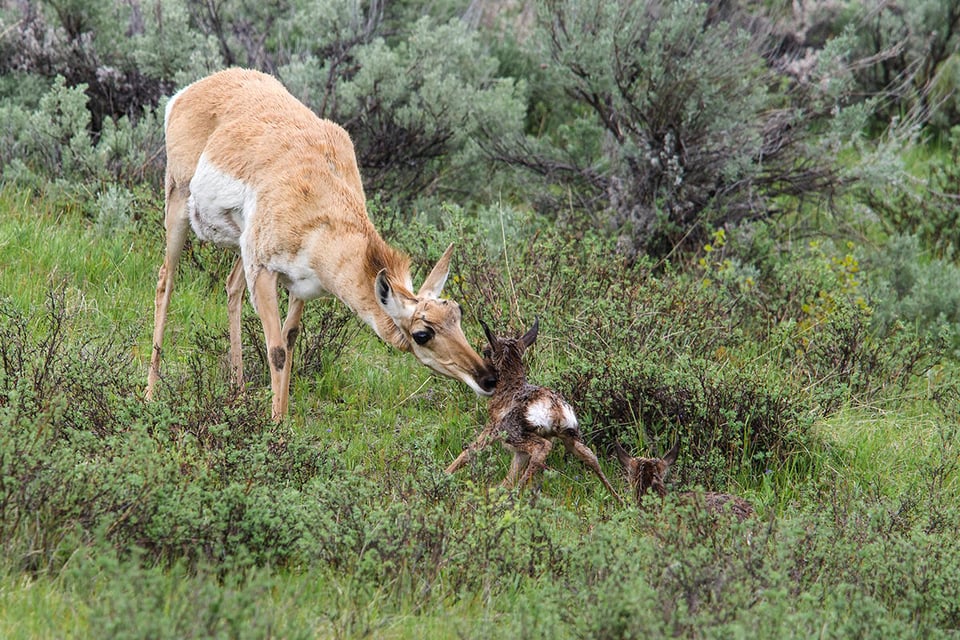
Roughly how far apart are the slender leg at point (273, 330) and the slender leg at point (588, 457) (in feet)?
5.34

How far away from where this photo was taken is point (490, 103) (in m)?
10.5

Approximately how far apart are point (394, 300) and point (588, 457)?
132 cm

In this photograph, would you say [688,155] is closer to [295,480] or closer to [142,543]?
[295,480]

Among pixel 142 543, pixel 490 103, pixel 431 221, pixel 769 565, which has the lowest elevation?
pixel 431 221

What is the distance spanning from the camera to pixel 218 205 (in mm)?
7070

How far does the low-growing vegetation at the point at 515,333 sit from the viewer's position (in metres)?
4.70

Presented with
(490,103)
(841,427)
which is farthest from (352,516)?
(490,103)

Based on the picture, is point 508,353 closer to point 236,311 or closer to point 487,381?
point 487,381

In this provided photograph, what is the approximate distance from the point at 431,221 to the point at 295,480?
15.6 ft

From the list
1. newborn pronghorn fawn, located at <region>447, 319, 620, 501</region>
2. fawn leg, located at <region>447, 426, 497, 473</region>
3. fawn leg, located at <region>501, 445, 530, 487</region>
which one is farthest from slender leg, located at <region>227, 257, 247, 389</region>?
fawn leg, located at <region>501, 445, 530, 487</region>

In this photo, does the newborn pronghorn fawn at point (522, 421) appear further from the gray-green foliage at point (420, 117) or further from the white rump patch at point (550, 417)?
the gray-green foliage at point (420, 117)

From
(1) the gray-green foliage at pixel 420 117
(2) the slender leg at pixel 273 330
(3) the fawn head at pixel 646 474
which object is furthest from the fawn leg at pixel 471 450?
(1) the gray-green foliage at pixel 420 117

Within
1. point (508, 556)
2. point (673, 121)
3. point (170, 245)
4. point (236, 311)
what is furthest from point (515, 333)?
point (673, 121)

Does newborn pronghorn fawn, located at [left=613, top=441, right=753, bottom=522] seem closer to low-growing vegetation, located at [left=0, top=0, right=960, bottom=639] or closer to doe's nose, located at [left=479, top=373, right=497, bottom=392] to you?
low-growing vegetation, located at [left=0, top=0, right=960, bottom=639]
